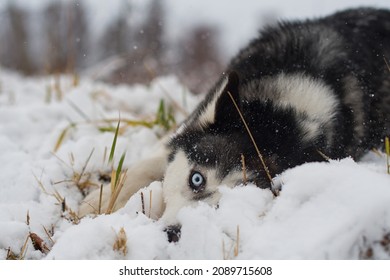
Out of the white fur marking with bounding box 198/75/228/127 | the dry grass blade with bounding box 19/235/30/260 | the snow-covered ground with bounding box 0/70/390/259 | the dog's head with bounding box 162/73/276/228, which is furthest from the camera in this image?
the white fur marking with bounding box 198/75/228/127

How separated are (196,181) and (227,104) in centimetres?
54

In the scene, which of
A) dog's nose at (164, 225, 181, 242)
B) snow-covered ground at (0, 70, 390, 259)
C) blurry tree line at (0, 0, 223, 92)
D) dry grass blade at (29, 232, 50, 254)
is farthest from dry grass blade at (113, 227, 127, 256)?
blurry tree line at (0, 0, 223, 92)

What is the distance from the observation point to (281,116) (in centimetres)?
264

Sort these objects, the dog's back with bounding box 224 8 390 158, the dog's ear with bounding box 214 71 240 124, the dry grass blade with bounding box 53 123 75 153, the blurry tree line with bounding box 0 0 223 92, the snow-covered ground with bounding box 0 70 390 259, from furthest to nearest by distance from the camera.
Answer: the blurry tree line with bounding box 0 0 223 92
the dry grass blade with bounding box 53 123 75 153
the dog's back with bounding box 224 8 390 158
the dog's ear with bounding box 214 71 240 124
the snow-covered ground with bounding box 0 70 390 259

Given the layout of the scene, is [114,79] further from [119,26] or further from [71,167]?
[71,167]

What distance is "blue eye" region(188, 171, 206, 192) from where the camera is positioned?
2.44m

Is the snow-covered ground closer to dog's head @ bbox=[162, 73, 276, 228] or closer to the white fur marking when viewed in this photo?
dog's head @ bbox=[162, 73, 276, 228]

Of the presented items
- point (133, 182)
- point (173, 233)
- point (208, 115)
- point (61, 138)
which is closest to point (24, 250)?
point (173, 233)

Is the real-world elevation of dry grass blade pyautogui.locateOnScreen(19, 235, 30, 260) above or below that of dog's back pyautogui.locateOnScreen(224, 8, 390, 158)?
below

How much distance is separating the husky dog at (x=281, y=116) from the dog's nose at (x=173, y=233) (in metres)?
0.05

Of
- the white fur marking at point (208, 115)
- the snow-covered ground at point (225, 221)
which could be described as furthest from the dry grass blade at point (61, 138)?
the white fur marking at point (208, 115)

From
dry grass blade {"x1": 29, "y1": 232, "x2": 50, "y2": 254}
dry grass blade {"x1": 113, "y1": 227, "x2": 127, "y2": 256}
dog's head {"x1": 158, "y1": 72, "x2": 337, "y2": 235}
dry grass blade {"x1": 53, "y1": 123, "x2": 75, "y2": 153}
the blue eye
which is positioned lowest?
dry grass blade {"x1": 53, "y1": 123, "x2": 75, "y2": 153}

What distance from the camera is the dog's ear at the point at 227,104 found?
2611 mm

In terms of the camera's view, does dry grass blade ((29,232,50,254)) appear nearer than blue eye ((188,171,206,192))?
Yes
